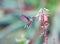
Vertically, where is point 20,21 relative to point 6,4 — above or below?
below

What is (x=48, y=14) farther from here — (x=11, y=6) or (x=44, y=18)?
(x=11, y=6)

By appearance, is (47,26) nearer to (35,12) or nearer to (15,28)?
(35,12)

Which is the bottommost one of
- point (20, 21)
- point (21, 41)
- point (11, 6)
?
point (21, 41)

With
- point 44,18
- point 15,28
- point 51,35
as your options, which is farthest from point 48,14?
point 15,28

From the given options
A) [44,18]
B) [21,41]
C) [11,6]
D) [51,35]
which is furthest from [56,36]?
[11,6]

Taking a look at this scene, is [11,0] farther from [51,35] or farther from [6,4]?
[51,35]

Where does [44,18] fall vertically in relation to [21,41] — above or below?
above

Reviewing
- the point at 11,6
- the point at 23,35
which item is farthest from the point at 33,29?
the point at 11,6
